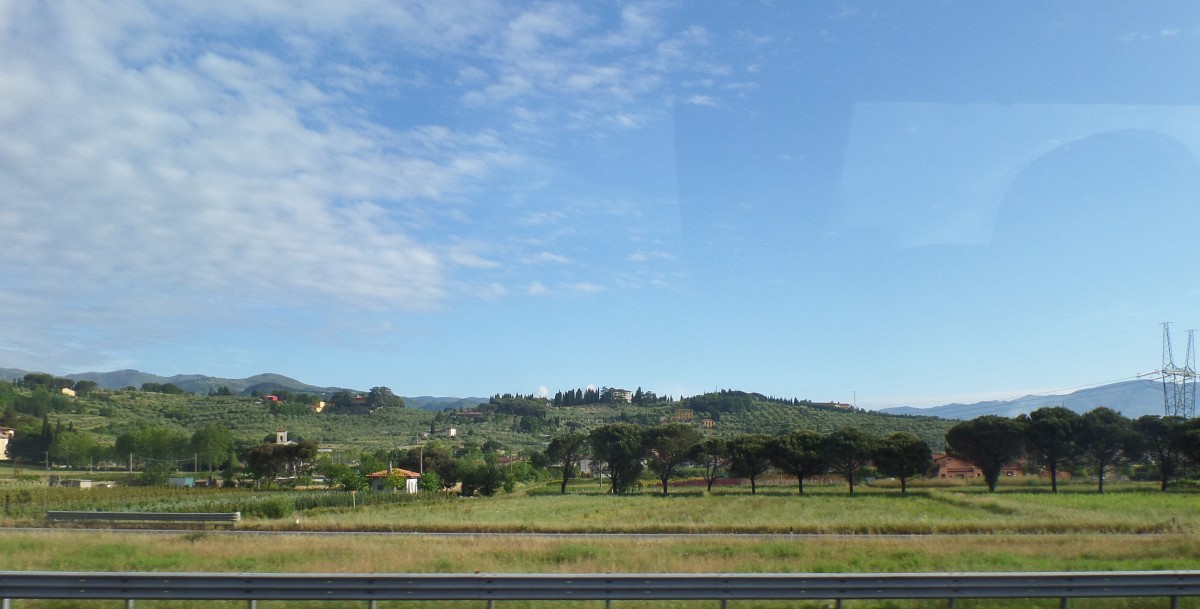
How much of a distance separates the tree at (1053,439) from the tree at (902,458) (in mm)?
9536

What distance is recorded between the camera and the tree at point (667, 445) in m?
89.2

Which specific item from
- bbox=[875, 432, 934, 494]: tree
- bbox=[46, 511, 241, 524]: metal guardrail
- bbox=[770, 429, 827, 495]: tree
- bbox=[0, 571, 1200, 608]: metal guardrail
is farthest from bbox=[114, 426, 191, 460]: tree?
bbox=[0, 571, 1200, 608]: metal guardrail

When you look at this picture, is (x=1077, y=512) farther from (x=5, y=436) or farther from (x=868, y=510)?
(x=5, y=436)

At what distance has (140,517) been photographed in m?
43.4

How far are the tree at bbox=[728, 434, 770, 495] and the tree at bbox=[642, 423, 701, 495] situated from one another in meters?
4.71

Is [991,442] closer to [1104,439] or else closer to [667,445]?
[1104,439]

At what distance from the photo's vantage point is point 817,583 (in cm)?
1302

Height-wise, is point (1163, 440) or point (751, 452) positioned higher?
point (1163, 440)

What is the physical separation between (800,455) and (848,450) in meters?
4.68

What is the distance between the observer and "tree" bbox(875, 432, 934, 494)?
80.3m

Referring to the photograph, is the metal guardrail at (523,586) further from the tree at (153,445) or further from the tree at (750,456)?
the tree at (153,445)

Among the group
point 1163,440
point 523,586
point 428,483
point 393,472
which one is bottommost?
point 428,483

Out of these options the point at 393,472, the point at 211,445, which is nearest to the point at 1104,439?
the point at 393,472

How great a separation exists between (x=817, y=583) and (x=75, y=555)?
59.3 feet
